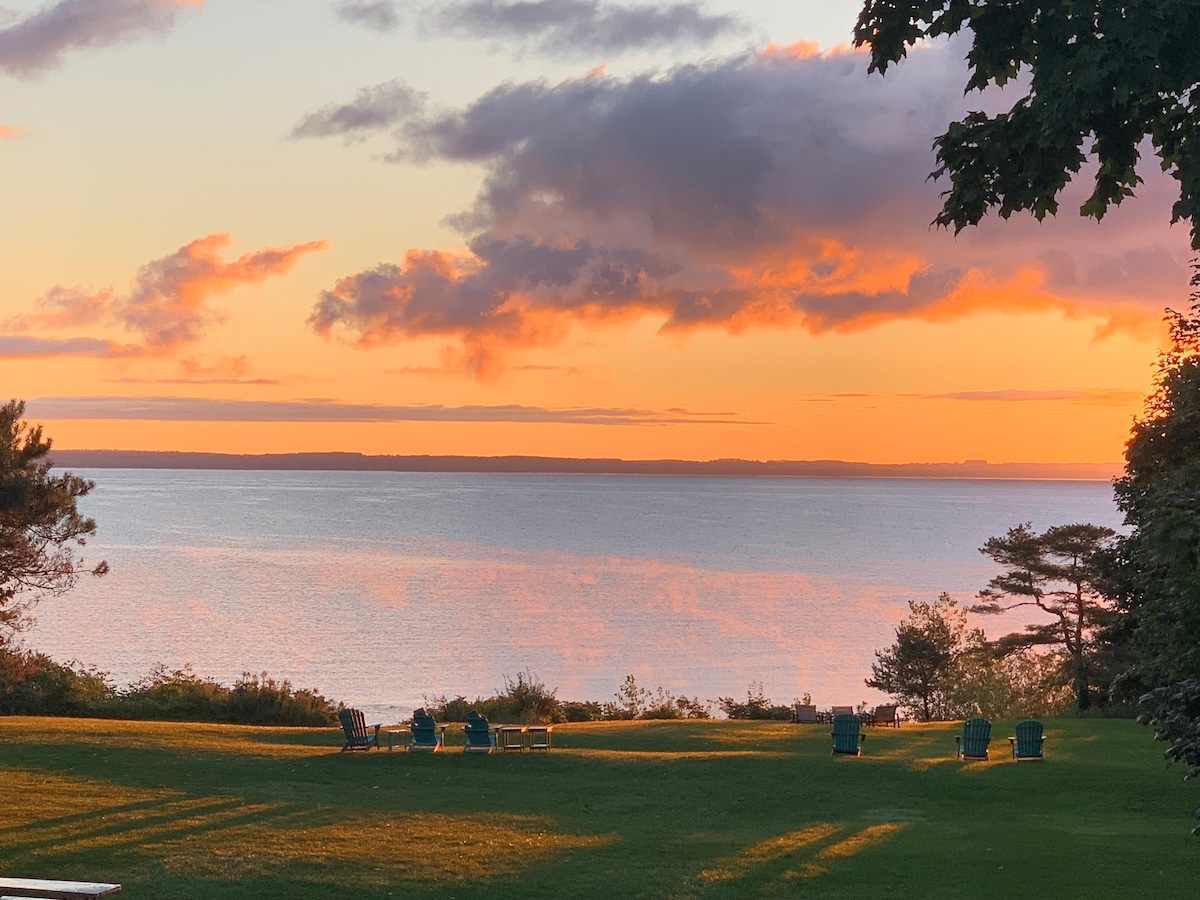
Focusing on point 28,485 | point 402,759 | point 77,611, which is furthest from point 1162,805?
point 77,611

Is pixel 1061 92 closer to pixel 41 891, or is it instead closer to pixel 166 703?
pixel 41 891

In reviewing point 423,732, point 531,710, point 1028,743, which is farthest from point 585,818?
point 531,710

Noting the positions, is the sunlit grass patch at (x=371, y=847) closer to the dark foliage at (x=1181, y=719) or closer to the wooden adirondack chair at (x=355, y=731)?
the wooden adirondack chair at (x=355, y=731)

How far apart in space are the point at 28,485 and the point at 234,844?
16.9 m

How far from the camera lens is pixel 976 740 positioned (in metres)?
24.2

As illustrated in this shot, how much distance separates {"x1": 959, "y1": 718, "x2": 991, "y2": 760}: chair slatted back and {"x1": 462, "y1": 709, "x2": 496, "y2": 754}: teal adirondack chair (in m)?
9.72

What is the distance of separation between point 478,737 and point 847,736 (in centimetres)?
769

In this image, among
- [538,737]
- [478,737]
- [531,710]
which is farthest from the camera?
[531,710]

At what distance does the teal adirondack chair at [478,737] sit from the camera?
23766 millimetres

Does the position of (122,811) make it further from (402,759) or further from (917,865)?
(917,865)

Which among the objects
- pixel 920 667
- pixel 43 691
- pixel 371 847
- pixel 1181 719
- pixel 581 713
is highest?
pixel 1181 719

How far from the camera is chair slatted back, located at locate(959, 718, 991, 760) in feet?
79.4

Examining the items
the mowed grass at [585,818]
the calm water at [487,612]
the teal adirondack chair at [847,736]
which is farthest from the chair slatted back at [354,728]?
the calm water at [487,612]

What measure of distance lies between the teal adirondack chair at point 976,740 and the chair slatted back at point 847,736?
2.13 m
